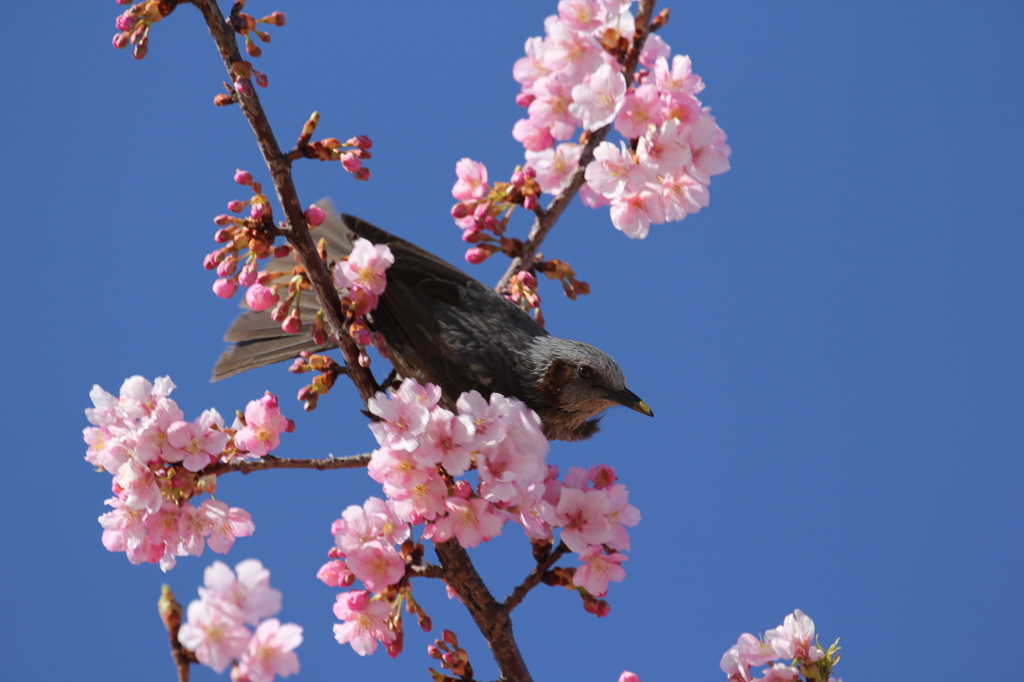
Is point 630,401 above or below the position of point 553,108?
below

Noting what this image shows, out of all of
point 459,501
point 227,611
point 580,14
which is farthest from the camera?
point 580,14

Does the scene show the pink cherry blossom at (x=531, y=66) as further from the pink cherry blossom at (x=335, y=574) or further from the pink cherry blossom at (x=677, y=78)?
the pink cherry blossom at (x=335, y=574)

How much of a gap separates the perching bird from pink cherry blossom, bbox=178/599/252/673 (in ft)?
6.12

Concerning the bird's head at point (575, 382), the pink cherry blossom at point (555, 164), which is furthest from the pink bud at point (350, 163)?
the bird's head at point (575, 382)

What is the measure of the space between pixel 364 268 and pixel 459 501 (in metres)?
0.80

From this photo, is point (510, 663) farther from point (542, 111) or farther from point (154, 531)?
point (542, 111)

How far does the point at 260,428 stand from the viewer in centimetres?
233

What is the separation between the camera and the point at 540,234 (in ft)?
10.2

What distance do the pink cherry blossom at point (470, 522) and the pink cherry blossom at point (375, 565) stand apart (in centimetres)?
20

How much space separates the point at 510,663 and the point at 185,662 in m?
1.15

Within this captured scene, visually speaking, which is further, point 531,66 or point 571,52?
point 531,66

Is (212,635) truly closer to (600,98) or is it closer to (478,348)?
(600,98)

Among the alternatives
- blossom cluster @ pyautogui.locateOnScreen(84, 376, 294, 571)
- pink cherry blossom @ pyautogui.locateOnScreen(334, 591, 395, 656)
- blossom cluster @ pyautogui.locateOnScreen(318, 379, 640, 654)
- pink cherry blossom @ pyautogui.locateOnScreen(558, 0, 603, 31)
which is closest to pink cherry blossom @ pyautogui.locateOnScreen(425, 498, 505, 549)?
blossom cluster @ pyautogui.locateOnScreen(318, 379, 640, 654)

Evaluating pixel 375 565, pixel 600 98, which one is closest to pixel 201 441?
pixel 375 565
